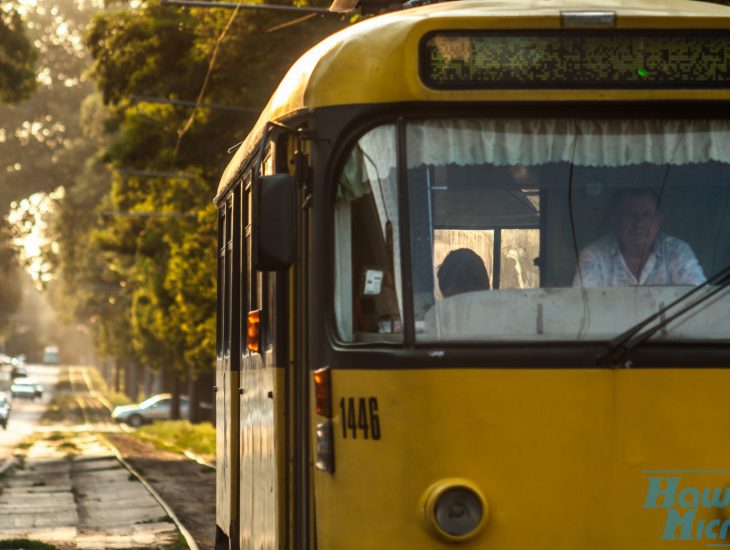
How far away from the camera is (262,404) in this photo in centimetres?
738

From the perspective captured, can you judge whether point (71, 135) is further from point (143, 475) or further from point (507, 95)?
point (507, 95)

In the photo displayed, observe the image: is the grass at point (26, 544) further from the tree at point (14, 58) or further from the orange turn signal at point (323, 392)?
the tree at point (14, 58)

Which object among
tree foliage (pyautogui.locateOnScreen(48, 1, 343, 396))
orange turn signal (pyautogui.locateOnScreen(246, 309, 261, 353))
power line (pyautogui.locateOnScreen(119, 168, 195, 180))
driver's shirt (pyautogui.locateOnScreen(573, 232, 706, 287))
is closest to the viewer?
driver's shirt (pyautogui.locateOnScreen(573, 232, 706, 287))

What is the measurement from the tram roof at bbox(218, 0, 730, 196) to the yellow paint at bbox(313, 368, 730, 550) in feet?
3.37

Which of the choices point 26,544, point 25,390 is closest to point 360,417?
point 26,544

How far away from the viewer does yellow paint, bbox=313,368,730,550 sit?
5.72 meters

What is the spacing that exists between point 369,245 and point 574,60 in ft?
3.23

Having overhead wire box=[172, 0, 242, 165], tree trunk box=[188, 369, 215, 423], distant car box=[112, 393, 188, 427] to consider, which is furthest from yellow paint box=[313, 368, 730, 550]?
distant car box=[112, 393, 188, 427]

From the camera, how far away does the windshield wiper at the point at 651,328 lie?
5754 millimetres

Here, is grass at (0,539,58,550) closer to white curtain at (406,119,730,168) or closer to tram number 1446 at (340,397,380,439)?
tram number 1446 at (340,397,380,439)

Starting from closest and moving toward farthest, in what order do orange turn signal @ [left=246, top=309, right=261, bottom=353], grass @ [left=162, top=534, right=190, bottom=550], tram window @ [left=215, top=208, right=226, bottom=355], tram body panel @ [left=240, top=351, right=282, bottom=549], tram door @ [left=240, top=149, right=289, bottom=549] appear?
tram door @ [left=240, top=149, right=289, bottom=549] < tram body panel @ [left=240, top=351, right=282, bottom=549] < orange turn signal @ [left=246, top=309, right=261, bottom=353] < tram window @ [left=215, top=208, right=226, bottom=355] < grass @ [left=162, top=534, right=190, bottom=550]

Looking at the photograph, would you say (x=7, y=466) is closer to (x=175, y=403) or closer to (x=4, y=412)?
(x=4, y=412)

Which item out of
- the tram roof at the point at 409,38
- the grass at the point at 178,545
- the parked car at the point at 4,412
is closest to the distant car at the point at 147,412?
the parked car at the point at 4,412

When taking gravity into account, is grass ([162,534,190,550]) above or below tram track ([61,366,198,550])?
below
